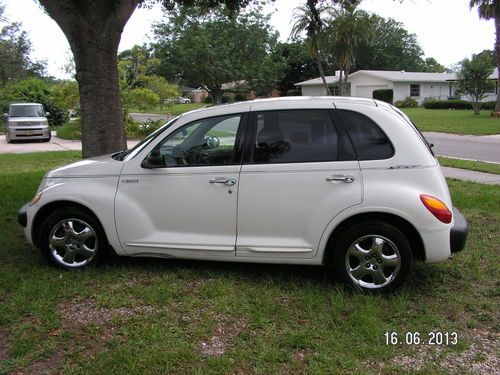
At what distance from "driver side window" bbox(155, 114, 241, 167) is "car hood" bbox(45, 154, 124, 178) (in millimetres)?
465

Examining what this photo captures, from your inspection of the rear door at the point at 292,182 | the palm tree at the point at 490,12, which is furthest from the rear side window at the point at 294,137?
the palm tree at the point at 490,12

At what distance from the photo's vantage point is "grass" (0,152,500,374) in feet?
11.1

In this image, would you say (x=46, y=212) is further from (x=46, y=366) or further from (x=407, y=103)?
(x=407, y=103)

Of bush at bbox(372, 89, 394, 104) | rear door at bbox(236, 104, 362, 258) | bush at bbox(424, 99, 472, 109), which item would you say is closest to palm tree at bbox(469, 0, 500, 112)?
bush at bbox(424, 99, 472, 109)

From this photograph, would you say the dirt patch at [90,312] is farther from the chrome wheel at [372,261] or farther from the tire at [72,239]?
the chrome wheel at [372,261]

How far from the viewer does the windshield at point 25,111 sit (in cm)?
2214

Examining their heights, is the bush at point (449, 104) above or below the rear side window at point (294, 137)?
above

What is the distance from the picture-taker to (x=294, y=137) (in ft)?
14.8

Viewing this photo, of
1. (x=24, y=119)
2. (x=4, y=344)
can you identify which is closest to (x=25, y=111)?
(x=24, y=119)

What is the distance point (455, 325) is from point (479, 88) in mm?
33628

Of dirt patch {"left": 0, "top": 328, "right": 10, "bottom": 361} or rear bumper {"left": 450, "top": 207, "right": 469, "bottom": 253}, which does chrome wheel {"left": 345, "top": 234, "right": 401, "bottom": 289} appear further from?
dirt patch {"left": 0, "top": 328, "right": 10, "bottom": 361}

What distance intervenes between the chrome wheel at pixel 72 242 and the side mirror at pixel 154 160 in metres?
0.85

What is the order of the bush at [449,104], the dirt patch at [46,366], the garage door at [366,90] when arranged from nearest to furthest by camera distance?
the dirt patch at [46,366], the bush at [449,104], the garage door at [366,90]

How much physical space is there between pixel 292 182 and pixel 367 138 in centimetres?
73
